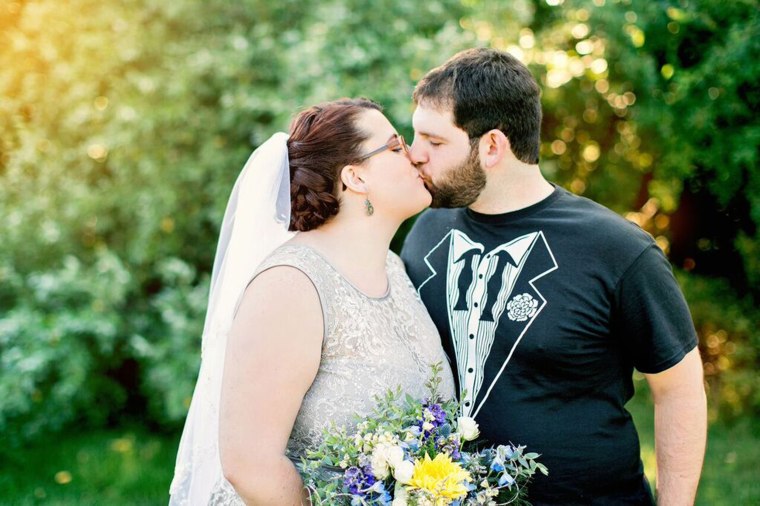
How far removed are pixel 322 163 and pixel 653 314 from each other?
127cm

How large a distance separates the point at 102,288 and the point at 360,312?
10.5 ft

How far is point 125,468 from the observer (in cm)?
490

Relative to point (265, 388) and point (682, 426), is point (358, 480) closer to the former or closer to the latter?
point (265, 388)

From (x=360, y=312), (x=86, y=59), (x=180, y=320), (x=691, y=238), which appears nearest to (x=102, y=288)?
(x=180, y=320)

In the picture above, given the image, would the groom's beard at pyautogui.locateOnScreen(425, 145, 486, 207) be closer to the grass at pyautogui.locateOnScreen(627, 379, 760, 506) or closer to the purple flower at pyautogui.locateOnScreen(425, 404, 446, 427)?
the purple flower at pyautogui.locateOnScreen(425, 404, 446, 427)

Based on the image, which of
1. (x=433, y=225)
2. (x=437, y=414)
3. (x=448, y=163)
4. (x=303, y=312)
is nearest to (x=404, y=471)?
(x=437, y=414)

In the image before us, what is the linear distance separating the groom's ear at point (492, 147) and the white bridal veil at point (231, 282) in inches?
30.5

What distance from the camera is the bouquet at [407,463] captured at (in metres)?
2.11

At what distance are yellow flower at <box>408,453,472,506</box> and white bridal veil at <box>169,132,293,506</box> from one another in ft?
2.82

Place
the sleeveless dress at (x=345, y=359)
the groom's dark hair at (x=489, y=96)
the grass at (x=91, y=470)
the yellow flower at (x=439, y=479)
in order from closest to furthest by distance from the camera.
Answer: the yellow flower at (x=439, y=479) → the sleeveless dress at (x=345, y=359) → the groom's dark hair at (x=489, y=96) → the grass at (x=91, y=470)

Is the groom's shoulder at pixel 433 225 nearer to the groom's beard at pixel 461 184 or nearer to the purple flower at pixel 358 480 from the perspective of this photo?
the groom's beard at pixel 461 184

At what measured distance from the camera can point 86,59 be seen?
541 cm

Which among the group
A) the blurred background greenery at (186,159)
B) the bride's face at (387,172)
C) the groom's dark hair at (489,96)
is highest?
the groom's dark hair at (489,96)

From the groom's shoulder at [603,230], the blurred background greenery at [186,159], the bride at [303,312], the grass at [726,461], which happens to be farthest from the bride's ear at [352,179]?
the grass at [726,461]
